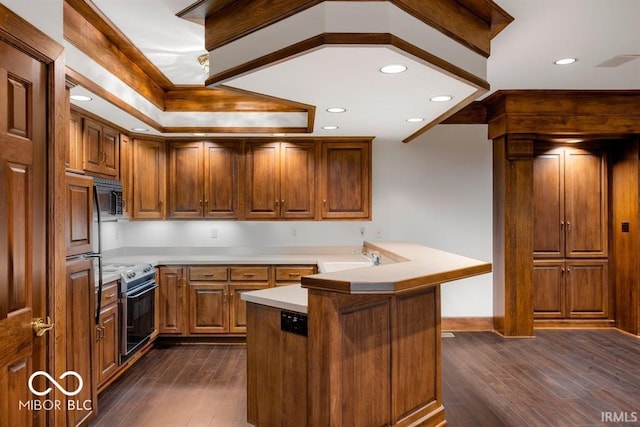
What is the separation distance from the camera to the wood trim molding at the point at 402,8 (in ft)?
6.68

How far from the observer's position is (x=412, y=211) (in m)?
5.03

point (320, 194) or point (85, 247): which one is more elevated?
point (320, 194)

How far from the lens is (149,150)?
15.3 ft

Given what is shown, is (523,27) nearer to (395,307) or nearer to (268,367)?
(395,307)

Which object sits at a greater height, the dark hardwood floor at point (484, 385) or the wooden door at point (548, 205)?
the wooden door at point (548, 205)

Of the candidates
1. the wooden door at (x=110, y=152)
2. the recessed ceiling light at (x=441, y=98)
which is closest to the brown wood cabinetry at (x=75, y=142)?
the wooden door at (x=110, y=152)

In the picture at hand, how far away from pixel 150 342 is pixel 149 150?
6.83 ft

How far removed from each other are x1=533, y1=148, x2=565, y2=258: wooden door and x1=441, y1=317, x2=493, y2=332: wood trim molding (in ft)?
3.23

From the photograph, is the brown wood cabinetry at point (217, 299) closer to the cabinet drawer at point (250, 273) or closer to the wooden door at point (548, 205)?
the cabinet drawer at point (250, 273)

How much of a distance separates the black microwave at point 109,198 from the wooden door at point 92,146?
0.69ft

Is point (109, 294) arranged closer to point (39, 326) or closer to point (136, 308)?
point (136, 308)

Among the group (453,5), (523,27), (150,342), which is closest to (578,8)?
(523,27)

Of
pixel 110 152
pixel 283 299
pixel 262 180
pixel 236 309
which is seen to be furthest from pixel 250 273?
pixel 283 299

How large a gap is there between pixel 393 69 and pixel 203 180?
3.03 m
